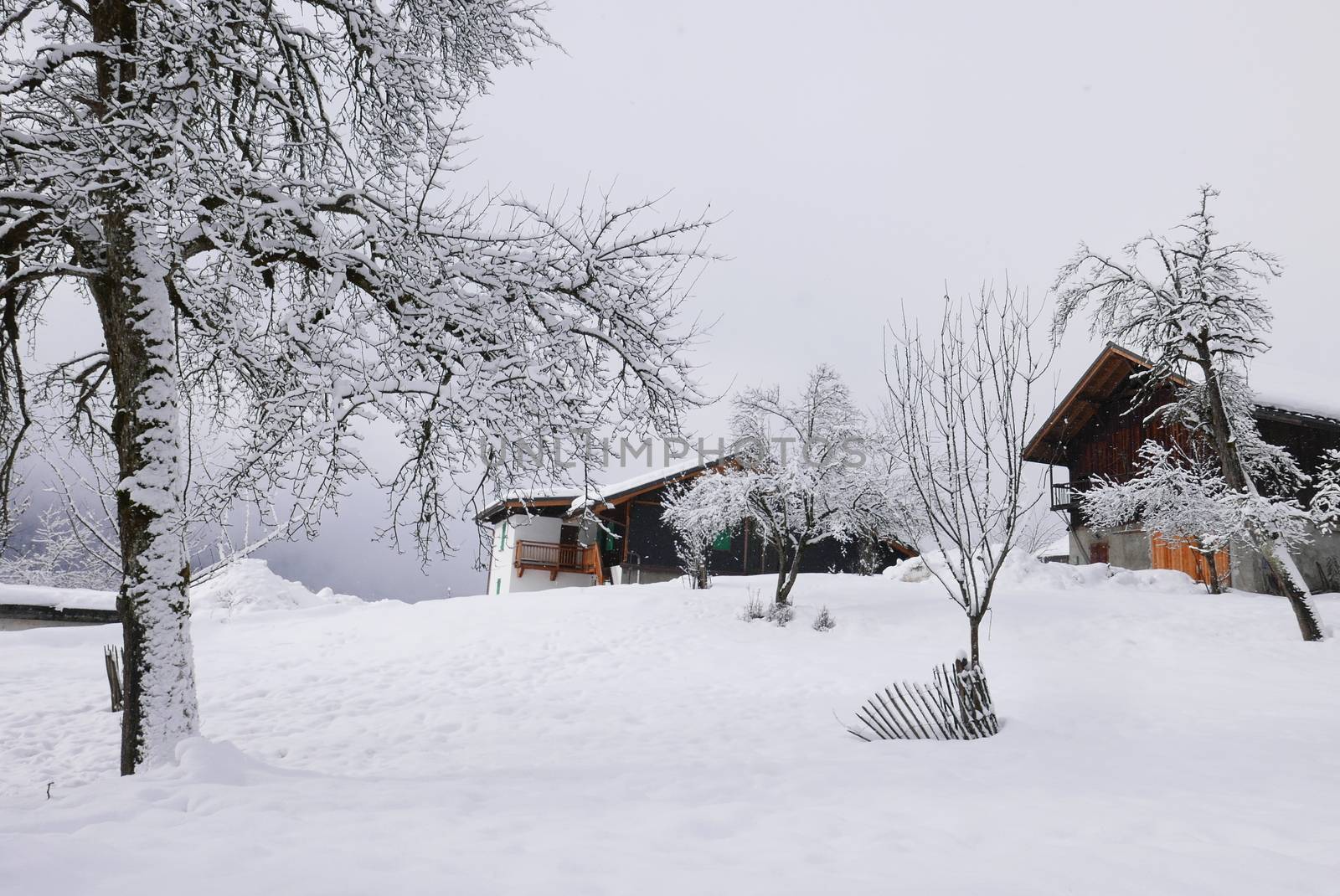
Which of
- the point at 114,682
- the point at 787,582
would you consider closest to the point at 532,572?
the point at 787,582

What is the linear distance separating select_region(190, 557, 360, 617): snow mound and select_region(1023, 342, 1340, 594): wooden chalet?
23101 millimetres

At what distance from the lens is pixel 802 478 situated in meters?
16.7

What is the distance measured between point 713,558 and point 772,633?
478 inches

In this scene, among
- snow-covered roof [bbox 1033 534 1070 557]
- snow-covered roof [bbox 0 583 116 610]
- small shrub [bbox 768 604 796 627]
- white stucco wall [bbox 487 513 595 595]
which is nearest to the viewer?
small shrub [bbox 768 604 796 627]

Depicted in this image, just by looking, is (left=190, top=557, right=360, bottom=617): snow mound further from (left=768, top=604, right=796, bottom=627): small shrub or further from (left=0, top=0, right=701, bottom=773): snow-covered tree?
(left=0, top=0, right=701, bottom=773): snow-covered tree

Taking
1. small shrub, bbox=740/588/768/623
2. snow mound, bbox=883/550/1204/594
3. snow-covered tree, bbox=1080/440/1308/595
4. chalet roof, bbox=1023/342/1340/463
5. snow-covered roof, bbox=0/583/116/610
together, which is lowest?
small shrub, bbox=740/588/768/623

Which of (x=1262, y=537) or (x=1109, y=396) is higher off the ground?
(x=1109, y=396)

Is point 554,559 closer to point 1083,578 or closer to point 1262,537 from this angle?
point 1083,578

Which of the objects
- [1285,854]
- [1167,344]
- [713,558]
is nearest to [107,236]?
[1285,854]

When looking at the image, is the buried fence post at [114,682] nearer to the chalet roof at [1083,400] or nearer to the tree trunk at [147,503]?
the tree trunk at [147,503]

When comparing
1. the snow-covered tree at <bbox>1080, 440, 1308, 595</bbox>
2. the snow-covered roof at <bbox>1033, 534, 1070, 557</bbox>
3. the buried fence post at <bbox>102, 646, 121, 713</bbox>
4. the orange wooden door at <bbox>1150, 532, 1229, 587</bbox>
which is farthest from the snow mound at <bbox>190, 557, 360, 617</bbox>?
the snow-covered roof at <bbox>1033, 534, 1070, 557</bbox>

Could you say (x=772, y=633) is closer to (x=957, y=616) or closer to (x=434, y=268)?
(x=957, y=616)

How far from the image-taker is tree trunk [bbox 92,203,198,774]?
5406mm

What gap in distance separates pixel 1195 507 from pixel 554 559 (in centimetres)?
1993
